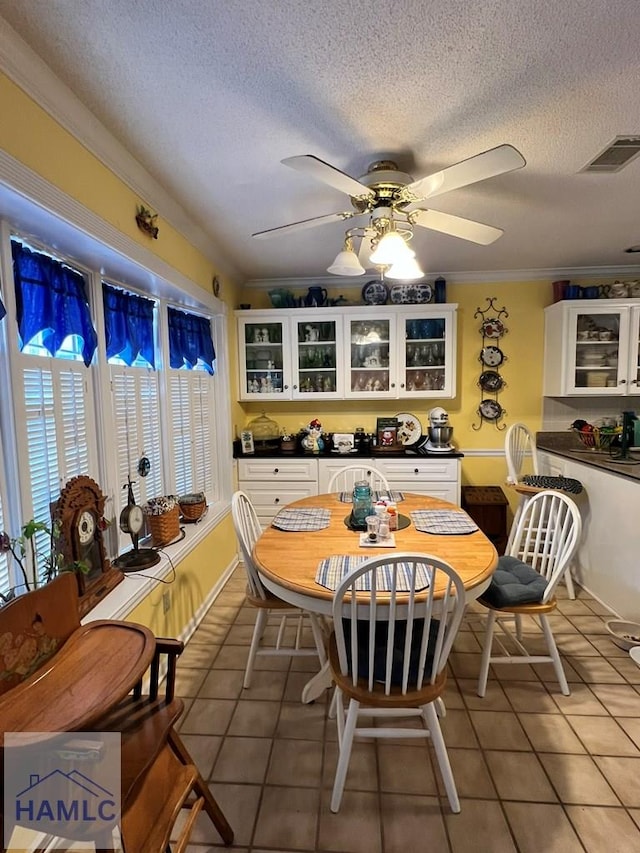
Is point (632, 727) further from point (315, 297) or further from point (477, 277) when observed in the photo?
point (315, 297)

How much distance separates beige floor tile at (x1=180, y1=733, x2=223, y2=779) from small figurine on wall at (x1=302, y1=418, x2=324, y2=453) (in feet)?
7.26

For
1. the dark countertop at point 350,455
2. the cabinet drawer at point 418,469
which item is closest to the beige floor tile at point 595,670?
the cabinet drawer at point 418,469

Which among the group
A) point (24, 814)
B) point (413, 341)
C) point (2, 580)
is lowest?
point (24, 814)

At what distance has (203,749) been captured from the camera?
1672 millimetres

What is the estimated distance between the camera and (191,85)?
135cm

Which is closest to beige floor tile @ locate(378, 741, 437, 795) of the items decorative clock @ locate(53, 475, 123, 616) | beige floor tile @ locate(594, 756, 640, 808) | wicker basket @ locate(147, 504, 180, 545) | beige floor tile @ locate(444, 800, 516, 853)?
beige floor tile @ locate(444, 800, 516, 853)

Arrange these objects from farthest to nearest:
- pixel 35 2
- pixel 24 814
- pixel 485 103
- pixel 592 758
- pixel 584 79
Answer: pixel 592 758 < pixel 485 103 < pixel 584 79 < pixel 35 2 < pixel 24 814

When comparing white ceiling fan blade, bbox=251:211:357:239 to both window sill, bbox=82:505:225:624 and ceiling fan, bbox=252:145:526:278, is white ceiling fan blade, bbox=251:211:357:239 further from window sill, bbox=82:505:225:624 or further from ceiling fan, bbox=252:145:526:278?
window sill, bbox=82:505:225:624

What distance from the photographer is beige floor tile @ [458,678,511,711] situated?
1.88 m

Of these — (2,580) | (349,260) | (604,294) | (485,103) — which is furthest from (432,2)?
(604,294)

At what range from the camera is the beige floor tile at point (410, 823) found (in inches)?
51.6

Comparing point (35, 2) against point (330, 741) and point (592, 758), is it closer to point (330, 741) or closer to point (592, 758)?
point (330, 741)

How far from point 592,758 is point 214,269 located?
Result: 3.36 meters

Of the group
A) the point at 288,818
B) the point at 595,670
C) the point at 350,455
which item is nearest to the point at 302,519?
the point at 288,818
